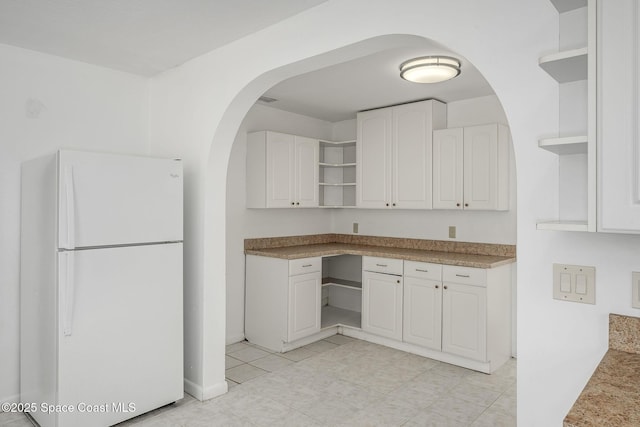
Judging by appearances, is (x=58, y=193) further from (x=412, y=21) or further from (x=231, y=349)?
(x=231, y=349)

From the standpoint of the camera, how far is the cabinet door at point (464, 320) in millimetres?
3469

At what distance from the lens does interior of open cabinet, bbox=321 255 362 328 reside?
4.89 meters

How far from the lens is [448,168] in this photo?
3.99 metres

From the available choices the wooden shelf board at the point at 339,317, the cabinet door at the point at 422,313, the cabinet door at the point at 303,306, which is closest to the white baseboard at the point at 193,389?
the cabinet door at the point at 303,306

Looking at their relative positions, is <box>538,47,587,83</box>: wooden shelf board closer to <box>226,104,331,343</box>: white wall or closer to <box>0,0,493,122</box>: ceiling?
<box>0,0,493,122</box>: ceiling

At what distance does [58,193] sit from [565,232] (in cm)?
245

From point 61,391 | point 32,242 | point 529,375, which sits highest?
point 32,242

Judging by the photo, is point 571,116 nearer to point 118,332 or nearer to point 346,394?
point 346,394

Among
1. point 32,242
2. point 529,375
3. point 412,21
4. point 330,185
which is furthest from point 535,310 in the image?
point 330,185

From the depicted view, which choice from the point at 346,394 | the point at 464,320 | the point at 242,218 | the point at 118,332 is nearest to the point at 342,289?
the point at 242,218

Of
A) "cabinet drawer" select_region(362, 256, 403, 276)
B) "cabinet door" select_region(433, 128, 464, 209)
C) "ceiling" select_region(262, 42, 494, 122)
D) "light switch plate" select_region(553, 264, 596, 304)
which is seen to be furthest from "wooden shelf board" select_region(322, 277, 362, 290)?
"light switch plate" select_region(553, 264, 596, 304)

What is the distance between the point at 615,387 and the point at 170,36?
2.81 meters

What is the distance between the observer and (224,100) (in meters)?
2.84

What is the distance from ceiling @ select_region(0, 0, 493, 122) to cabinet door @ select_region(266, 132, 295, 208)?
0.58 metres
